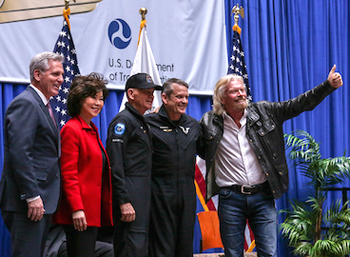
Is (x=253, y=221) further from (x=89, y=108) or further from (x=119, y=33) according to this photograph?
(x=119, y=33)

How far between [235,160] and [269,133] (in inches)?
11.4

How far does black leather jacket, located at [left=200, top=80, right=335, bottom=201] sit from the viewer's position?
2.97 meters

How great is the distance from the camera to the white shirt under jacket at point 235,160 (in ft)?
9.77

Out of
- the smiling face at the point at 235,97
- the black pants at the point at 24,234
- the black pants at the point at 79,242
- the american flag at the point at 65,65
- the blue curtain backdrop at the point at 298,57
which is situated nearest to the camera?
the black pants at the point at 24,234

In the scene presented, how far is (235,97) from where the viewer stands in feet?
10.1

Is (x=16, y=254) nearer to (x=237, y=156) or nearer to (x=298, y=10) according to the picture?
(x=237, y=156)

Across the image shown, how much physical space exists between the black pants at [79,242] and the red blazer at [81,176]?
49 millimetres

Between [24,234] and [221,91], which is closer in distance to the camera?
[24,234]

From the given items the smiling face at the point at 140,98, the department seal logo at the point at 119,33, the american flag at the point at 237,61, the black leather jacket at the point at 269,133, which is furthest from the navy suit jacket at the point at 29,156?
the american flag at the point at 237,61

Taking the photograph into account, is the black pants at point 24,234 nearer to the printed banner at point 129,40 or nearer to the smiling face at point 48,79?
the smiling face at point 48,79

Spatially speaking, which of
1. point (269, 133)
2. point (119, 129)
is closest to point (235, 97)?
point (269, 133)

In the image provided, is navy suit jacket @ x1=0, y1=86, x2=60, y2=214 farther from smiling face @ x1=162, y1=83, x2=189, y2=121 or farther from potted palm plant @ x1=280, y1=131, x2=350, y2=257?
potted palm plant @ x1=280, y1=131, x2=350, y2=257

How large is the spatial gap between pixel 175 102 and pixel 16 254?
4.53 ft

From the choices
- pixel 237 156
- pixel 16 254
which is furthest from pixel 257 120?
pixel 16 254
